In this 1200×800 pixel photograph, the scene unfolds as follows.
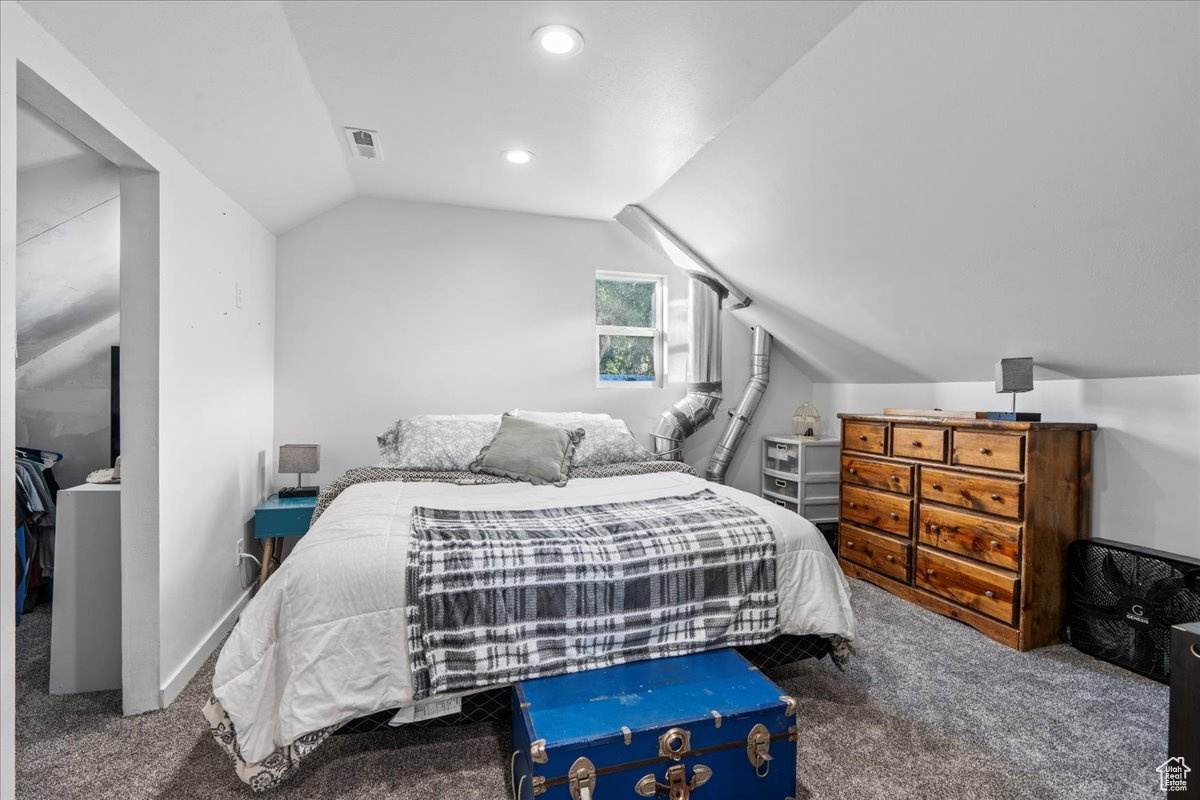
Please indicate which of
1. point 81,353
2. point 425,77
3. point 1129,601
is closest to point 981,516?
point 1129,601

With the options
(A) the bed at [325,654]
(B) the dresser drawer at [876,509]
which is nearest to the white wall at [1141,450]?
(B) the dresser drawer at [876,509]

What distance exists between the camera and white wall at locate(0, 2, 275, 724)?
1.37 m

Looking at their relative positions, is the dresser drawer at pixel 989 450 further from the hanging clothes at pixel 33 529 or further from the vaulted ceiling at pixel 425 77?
the hanging clothes at pixel 33 529

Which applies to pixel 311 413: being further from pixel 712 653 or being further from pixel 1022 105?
pixel 1022 105

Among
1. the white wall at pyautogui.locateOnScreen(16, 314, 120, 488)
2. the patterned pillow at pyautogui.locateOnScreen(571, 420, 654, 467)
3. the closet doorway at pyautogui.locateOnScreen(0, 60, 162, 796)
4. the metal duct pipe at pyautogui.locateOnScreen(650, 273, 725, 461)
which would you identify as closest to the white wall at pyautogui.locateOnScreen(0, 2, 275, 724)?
the closet doorway at pyautogui.locateOnScreen(0, 60, 162, 796)

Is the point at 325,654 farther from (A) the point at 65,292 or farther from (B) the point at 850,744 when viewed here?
(A) the point at 65,292

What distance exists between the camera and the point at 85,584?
212 cm

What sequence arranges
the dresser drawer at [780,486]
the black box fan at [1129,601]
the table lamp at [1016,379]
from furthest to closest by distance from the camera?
the dresser drawer at [780,486]
the table lamp at [1016,379]
the black box fan at [1129,601]

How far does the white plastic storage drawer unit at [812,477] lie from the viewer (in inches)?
155

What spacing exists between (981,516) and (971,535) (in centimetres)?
11

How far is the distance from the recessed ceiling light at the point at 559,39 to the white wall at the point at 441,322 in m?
2.01

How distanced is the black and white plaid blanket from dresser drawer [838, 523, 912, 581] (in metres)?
1.53

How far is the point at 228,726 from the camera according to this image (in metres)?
1.55

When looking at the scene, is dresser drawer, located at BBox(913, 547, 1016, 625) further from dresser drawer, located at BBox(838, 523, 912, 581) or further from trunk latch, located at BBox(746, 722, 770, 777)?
trunk latch, located at BBox(746, 722, 770, 777)
